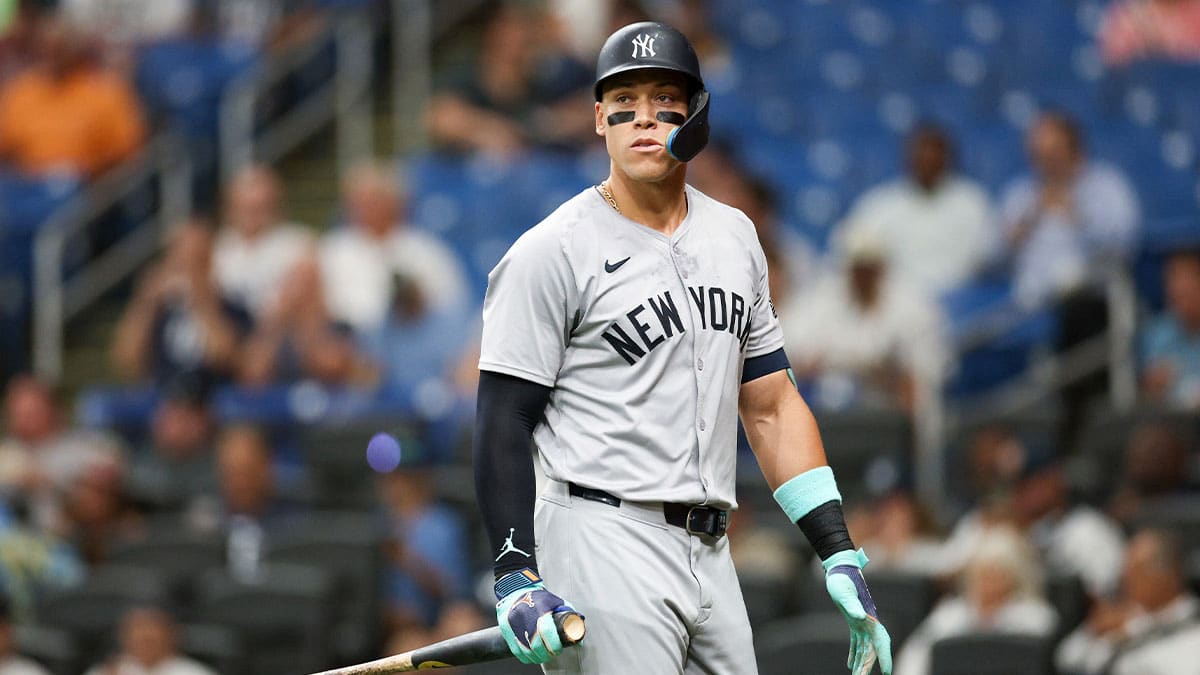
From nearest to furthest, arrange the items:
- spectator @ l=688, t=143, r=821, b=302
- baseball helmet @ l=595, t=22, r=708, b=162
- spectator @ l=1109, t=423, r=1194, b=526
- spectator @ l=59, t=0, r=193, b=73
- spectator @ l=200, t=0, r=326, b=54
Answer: baseball helmet @ l=595, t=22, r=708, b=162 → spectator @ l=1109, t=423, r=1194, b=526 → spectator @ l=688, t=143, r=821, b=302 → spectator @ l=200, t=0, r=326, b=54 → spectator @ l=59, t=0, r=193, b=73

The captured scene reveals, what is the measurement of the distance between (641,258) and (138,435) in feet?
21.4

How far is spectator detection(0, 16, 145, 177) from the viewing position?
38.6 feet

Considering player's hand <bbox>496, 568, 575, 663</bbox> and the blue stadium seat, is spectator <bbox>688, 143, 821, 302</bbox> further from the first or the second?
player's hand <bbox>496, 568, 575, 663</bbox>

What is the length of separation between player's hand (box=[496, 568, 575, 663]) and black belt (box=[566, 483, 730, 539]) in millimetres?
230

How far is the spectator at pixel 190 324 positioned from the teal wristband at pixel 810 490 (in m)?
6.12

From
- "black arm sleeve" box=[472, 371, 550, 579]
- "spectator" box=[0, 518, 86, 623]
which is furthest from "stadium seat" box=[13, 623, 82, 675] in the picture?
"black arm sleeve" box=[472, 371, 550, 579]

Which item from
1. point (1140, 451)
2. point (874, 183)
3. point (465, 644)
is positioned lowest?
point (465, 644)

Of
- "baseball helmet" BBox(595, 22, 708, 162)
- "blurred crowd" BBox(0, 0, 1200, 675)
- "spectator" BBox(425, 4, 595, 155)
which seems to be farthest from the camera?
"spectator" BBox(425, 4, 595, 155)

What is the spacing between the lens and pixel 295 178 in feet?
41.4

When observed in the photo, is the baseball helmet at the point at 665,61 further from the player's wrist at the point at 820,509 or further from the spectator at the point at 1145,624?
the spectator at the point at 1145,624

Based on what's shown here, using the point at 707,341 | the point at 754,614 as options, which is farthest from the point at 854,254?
the point at 707,341

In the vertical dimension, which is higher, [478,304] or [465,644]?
[478,304]

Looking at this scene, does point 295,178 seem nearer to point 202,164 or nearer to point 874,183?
point 202,164

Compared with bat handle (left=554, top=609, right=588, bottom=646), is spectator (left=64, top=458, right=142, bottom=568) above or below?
above
